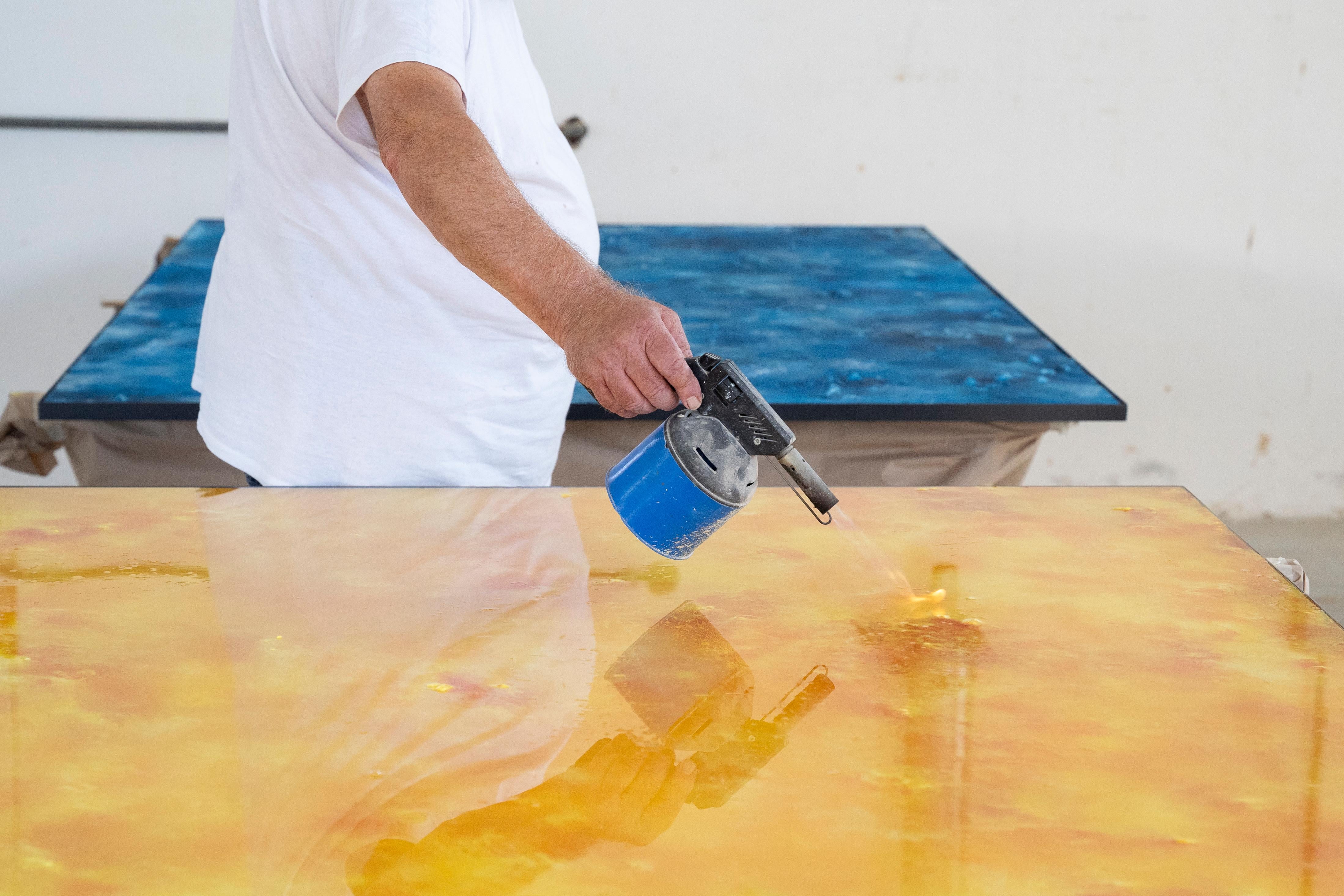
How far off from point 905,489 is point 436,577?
0.50 meters

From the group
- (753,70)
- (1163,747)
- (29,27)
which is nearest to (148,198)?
(29,27)

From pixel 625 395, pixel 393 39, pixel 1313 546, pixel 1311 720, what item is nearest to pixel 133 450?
pixel 393 39

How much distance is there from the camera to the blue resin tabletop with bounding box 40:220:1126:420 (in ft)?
5.21

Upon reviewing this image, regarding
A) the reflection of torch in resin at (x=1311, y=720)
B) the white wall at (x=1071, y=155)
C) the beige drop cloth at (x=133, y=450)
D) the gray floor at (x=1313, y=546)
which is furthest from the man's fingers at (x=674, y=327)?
the gray floor at (x=1313, y=546)

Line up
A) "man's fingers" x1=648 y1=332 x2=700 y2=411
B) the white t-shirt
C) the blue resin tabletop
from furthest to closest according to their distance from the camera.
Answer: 1. the blue resin tabletop
2. the white t-shirt
3. "man's fingers" x1=648 y1=332 x2=700 y2=411

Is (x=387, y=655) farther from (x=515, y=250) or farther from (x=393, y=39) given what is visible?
(x=393, y=39)

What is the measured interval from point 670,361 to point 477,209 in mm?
224

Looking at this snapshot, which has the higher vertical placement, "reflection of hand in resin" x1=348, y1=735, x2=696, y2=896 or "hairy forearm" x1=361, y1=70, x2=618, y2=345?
"hairy forearm" x1=361, y1=70, x2=618, y2=345

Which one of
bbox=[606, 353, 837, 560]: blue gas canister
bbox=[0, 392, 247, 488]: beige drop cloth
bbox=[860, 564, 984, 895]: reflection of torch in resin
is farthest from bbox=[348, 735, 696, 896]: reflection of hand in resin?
bbox=[0, 392, 247, 488]: beige drop cloth

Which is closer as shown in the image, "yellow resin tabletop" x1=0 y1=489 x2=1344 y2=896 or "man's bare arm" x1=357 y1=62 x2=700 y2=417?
"yellow resin tabletop" x1=0 y1=489 x2=1344 y2=896

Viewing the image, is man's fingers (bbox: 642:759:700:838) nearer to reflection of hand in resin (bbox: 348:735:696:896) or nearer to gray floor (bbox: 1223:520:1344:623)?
reflection of hand in resin (bbox: 348:735:696:896)

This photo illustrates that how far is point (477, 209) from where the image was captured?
3.17 ft

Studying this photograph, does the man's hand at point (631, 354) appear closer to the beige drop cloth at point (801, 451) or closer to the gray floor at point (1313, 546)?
the beige drop cloth at point (801, 451)

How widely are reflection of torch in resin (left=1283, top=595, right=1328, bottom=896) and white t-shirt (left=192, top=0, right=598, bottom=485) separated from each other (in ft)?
2.63
